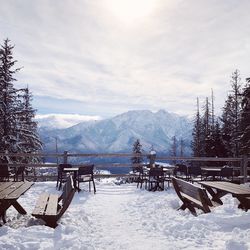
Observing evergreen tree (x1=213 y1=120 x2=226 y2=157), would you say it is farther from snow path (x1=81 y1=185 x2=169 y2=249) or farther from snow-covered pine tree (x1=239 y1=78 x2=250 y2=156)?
snow path (x1=81 y1=185 x2=169 y2=249)

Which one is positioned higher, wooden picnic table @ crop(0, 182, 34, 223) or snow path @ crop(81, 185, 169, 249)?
wooden picnic table @ crop(0, 182, 34, 223)

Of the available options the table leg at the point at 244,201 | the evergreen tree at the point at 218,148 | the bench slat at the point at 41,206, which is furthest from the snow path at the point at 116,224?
the evergreen tree at the point at 218,148

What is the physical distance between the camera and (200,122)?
147 ft

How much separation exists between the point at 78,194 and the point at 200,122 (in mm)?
35242

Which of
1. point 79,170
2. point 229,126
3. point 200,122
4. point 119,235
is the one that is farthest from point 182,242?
point 200,122

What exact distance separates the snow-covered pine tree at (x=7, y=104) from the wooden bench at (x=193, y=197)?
1701 centimetres

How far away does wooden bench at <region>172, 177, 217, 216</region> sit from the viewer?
6770mm

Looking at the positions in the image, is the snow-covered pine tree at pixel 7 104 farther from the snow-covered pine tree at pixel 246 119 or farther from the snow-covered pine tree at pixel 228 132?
the snow-covered pine tree at pixel 228 132

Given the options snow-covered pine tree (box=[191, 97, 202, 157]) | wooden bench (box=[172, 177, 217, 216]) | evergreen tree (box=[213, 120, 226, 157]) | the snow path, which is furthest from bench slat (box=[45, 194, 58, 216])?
snow-covered pine tree (box=[191, 97, 202, 157])

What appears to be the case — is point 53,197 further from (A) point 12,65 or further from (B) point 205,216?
(A) point 12,65

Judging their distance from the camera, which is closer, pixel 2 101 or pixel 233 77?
pixel 2 101

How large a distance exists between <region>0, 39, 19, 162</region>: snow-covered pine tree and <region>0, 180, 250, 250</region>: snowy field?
14.6 m

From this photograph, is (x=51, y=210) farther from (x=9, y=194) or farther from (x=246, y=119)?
(x=246, y=119)

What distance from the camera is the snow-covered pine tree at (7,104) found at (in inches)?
896
